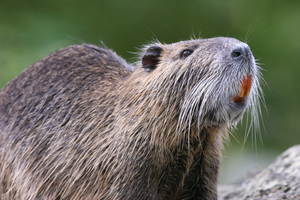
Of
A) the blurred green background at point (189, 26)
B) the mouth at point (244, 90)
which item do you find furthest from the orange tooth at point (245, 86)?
the blurred green background at point (189, 26)

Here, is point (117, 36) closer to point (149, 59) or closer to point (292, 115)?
point (292, 115)

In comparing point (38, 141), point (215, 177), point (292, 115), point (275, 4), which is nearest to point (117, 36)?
point (275, 4)

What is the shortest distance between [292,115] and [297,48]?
65.7 inches

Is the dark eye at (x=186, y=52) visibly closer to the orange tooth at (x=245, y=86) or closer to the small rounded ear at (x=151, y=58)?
the small rounded ear at (x=151, y=58)

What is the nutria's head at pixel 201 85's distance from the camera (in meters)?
2.99

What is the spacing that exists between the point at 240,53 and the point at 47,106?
2.12 meters

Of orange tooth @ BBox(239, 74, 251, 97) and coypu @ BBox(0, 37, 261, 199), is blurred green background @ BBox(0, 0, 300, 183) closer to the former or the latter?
coypu @ BBox(0, 37, 261, 199)

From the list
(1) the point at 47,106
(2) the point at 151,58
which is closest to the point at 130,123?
(2) the point at 151,58

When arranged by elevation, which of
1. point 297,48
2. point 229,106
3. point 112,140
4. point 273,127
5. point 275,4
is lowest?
point 112,140

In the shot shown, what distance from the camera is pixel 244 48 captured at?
9.86 feet

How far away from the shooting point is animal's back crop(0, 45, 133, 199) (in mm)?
3805

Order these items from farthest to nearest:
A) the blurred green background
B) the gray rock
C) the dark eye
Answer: the blurred green background, the gray rock, the dark eye

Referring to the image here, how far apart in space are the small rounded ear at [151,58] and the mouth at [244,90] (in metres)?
0.91

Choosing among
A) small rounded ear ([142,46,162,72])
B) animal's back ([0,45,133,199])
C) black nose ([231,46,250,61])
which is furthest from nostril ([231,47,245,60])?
Result: animal's back ([0,45,133,199])
